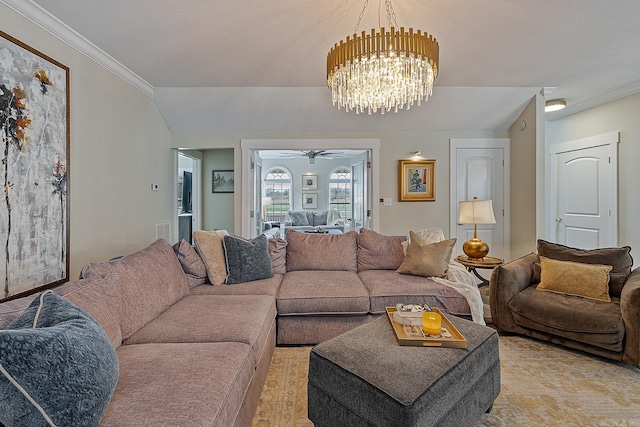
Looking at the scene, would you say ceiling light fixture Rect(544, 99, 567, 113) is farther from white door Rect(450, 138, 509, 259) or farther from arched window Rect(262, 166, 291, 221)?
arched window Rect(262, 166, 291, 221)

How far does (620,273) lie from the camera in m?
2.50

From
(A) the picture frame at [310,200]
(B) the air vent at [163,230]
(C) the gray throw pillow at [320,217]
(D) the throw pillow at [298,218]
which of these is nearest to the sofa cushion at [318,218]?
(C) the gray throw pillow at [320,217]

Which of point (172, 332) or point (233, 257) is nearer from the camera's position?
point (172, 332)

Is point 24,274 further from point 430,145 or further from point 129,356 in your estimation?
point 430,145

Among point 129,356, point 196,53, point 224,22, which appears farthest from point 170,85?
point 129,356

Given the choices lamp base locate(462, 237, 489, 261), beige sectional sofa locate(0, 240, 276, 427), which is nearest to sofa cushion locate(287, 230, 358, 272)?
beige sectional sofa locate(0, 240, 276, 427)

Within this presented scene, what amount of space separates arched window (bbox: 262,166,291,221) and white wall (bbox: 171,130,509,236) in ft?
14.5

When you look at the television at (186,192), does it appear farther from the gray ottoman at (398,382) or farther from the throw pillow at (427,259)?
the gray ottoman at (398,382)

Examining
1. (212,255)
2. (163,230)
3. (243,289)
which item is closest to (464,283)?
(243,289)

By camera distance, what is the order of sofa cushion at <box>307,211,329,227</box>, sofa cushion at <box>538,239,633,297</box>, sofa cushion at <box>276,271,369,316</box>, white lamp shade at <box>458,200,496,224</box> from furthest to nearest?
sofa cushion at <box>307,211,329,227</box>
white lamp shade at <box>458,200,496,224</box>
sofa cushion at <box>538,239,633,297</box>
sofa cushion at <box>276,271,369,316</box>

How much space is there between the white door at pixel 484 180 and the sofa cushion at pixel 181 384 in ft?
12.7

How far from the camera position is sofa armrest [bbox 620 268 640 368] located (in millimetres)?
2031

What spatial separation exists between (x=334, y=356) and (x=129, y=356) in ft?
3.05

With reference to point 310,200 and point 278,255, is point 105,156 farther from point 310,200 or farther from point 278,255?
point 310,200
